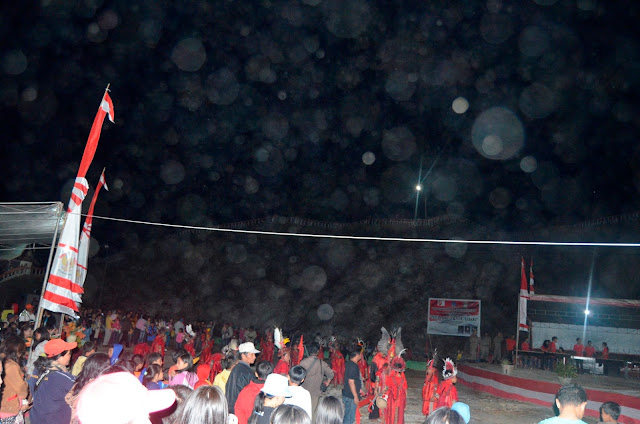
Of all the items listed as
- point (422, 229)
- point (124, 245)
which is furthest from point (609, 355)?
point (124, 245)

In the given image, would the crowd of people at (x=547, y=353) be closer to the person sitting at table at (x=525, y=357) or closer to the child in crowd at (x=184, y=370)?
the person sitting at table at (x=525, y=357)

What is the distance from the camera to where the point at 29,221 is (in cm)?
980

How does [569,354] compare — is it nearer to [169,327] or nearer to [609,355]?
[609,355]

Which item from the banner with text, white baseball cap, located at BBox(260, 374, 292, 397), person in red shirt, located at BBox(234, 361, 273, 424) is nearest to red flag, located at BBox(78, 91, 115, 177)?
person in red shirt, located at BBox(234, 361, 273, 424)

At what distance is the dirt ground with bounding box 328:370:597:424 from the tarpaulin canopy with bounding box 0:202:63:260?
7.85 meters

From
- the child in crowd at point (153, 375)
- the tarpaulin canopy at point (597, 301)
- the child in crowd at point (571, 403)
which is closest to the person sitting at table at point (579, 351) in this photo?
the tarpaulin canopy at point (597, 301)

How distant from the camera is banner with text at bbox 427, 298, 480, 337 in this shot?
→ 23.3m

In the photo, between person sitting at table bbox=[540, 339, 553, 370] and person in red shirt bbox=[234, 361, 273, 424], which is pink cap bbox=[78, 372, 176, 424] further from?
person sitting at table bbox=[540, 339, 553, 370]

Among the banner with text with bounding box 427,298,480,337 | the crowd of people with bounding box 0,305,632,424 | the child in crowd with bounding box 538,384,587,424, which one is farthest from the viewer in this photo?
the banner with text with bounding box 427,298,480,337

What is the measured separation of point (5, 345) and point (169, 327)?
64.5 ft

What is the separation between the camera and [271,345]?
20984mm

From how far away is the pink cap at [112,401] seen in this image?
158 cm

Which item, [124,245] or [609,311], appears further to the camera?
[124,245]

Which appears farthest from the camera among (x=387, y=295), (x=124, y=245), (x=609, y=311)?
(x=124, y=245)
